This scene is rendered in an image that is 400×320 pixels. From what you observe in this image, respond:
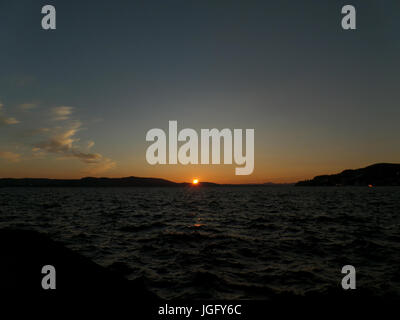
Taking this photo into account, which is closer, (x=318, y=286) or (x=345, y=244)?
(x=318, y=286)

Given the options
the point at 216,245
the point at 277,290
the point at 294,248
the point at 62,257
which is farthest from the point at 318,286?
the point at 62,257

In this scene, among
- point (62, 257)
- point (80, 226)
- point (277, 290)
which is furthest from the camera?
point (80, 226)

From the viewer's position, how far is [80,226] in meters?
21.0

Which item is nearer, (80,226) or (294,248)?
(294,248)

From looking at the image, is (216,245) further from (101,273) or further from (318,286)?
(101,273)
